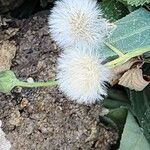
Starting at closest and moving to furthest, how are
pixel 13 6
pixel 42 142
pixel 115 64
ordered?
pixel 115 64
pixel 42 142
pixel 13 6

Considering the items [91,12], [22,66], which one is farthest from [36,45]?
[91,12]

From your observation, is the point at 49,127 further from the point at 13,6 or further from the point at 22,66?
the point at 13,6

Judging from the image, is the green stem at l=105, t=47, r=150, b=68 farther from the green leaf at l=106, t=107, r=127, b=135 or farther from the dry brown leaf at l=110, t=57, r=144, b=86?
the green leaf at l=106, t=107, r=127, b=135

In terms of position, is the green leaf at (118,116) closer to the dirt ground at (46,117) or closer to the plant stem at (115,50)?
the dirt ground at (46,117)

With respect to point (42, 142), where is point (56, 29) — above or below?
above

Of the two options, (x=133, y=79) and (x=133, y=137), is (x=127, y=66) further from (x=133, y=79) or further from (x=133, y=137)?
(x=133, y=137)

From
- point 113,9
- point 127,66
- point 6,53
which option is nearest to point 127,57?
point 127,66
